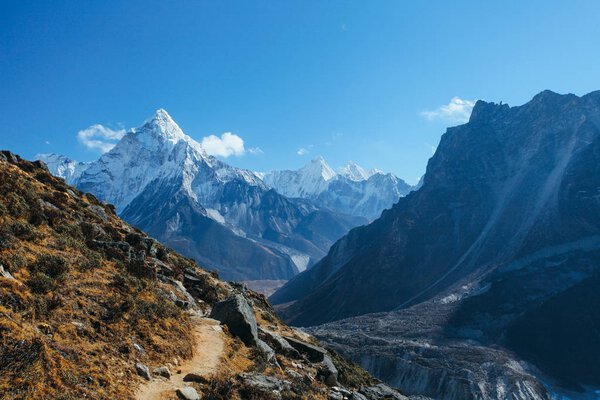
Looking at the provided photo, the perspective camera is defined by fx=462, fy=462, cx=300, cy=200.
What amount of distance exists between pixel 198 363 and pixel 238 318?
19.8 ft

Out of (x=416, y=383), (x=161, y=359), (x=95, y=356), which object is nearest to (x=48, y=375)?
(x=95, y=356)

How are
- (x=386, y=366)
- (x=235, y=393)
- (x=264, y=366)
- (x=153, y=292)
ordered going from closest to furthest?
(x=235, y=393) → (x=264, y=366) → (x=153, y=292) → (x=386, y=366)

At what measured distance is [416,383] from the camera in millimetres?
102562

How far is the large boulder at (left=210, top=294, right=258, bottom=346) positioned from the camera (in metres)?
24.7

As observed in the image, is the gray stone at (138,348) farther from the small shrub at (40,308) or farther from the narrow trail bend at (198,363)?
the small shrub at (40,308)

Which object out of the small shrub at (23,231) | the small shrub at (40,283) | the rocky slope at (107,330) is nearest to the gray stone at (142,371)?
the rocky slope at (107,330)

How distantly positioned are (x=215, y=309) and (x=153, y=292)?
4.67m

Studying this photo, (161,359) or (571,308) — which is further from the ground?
(571,308)

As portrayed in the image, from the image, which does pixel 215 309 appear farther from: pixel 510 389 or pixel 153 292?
pixel 510 389

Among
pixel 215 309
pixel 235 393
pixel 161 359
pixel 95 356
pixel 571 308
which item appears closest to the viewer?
pixel 95 356

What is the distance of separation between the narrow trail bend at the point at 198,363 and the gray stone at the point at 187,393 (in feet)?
0.73

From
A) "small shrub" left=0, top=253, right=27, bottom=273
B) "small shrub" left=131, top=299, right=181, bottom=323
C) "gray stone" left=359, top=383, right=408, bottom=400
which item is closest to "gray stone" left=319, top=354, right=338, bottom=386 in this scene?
"gray stone" left=359, top=383, right=408, bottom=400

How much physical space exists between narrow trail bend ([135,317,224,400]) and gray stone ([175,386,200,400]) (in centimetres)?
22

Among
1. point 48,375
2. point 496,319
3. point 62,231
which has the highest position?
point 496,319
